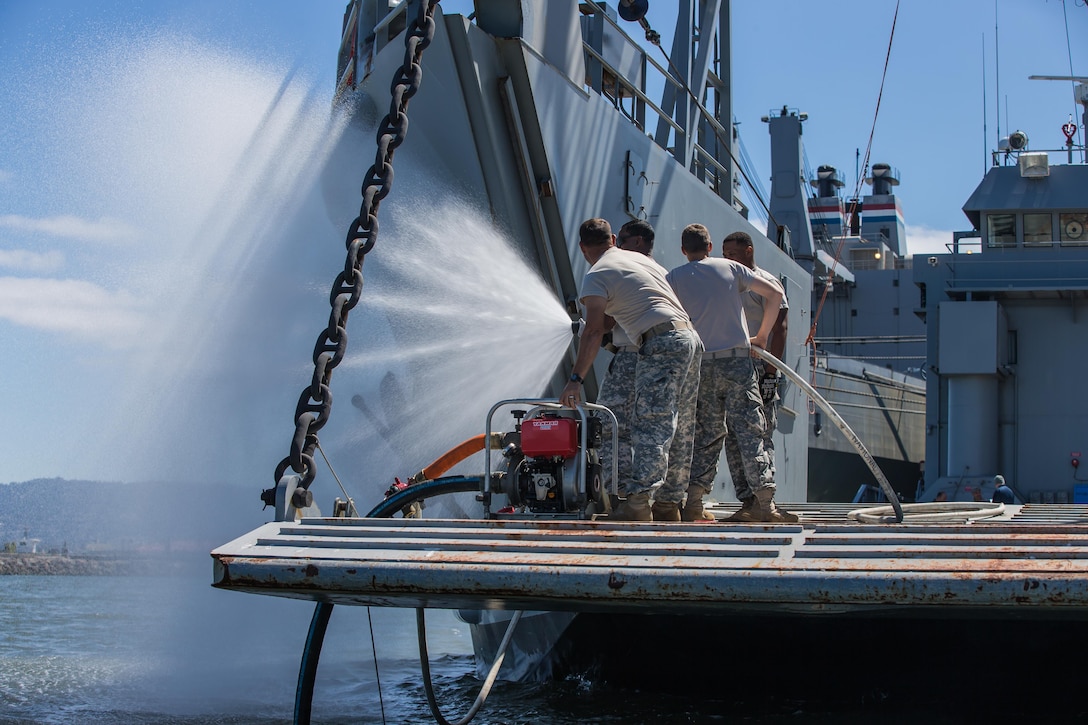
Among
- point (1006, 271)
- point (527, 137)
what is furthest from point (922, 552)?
point (1006, 271)

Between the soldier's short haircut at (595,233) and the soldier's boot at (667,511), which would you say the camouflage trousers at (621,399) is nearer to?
the soldier's boot at (667,511)

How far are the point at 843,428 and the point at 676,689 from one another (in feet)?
10.5

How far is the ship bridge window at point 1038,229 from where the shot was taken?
80.2ft

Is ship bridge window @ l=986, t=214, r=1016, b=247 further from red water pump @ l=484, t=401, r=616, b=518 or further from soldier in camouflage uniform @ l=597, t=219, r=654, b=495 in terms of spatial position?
red water pump @ l=484, t=401, r=616, b=518

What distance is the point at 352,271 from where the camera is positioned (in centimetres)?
513

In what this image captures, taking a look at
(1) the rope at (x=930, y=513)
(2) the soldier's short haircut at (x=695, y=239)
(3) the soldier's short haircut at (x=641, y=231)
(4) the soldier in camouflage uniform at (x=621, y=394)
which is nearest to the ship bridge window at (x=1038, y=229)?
(1) the rope at (x=930, y=513)

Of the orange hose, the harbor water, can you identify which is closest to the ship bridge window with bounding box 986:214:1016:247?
the harbor water

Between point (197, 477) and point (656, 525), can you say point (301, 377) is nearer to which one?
point (197, 477)

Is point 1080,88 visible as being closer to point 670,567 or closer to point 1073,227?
point 1073,227

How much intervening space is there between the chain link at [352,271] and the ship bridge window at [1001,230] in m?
21.6

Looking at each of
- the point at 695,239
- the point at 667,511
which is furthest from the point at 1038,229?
the point at 667,511

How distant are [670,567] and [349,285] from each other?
212 cm

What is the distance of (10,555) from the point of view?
1080 inches

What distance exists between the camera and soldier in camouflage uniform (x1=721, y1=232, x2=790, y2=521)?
6.57m
